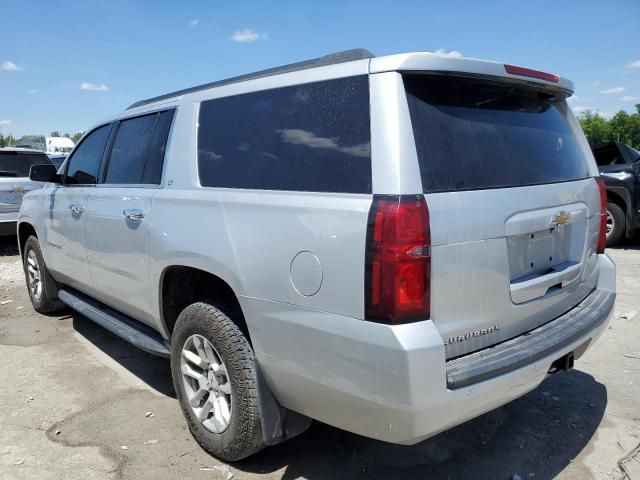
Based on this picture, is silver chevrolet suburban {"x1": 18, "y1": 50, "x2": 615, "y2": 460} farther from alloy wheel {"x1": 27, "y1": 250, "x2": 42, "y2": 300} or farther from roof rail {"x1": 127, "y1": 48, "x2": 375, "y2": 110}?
alloy wheel {"x1": 27, "y1": 250, "x2": 42, "y2": 300}

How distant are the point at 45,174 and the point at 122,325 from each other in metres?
1.74

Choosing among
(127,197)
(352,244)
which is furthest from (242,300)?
(127,197)

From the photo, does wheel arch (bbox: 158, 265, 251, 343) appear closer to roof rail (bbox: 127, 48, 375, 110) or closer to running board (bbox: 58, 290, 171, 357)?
running board (bbox: 58, 290, 171, 357)

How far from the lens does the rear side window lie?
3.34m

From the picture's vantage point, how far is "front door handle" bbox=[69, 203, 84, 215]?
402cm

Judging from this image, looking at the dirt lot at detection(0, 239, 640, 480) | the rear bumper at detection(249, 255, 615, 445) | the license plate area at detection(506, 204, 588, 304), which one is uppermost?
the license plate area at detection(506, 204, 588, 304)

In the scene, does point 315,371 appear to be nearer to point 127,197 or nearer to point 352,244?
point 352,244

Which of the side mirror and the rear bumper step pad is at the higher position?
the side mirror

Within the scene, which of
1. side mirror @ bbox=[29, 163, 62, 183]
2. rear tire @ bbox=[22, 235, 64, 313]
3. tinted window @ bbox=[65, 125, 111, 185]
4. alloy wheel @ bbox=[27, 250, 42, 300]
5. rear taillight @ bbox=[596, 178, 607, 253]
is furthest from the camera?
alloy wheel @ bbox=[27, 250, 42, 300]

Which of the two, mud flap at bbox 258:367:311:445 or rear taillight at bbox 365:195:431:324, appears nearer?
rear taillight at bbox 365:195:431:324

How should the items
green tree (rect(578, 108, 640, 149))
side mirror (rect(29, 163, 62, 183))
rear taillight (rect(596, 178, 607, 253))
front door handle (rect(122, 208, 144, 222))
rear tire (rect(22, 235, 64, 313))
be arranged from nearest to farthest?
rear taillight (rect(596, 178, 607, 253)), front door handle (rect(122, 208, 144, 222)), side mirror (rect(29, 163, 62, 183)), rear tire (rect(22, 235, 64, 313)), green tree (rect(578, 108, 640, 149))

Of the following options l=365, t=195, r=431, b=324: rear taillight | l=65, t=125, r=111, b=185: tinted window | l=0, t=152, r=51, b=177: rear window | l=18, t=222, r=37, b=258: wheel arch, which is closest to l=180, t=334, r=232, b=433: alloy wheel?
l=365, t=195, r=431, b=324: rear taillight

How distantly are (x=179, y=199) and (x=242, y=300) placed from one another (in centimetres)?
83

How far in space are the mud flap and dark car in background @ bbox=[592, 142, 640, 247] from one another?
7339 millimetres
